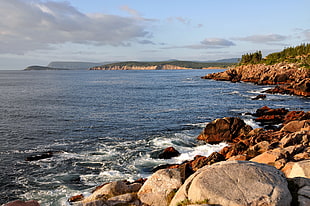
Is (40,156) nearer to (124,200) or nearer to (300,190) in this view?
(124,200)

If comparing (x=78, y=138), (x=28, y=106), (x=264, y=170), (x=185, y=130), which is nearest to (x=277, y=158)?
(x=264, y=170)

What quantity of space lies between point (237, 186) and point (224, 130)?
2594 cm

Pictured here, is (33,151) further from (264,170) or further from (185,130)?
(264,170)

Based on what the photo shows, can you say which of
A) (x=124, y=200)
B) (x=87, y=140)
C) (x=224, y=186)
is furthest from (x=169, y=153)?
→ (x=224, y=186)

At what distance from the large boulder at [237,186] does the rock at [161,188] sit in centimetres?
183

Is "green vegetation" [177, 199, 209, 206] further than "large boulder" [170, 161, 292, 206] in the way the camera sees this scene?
Yes

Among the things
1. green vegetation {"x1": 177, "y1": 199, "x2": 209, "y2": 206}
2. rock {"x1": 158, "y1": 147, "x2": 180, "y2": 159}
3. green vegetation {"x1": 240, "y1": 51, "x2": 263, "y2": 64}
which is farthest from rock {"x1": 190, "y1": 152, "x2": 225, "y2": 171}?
green vegetation {"x1": 240, "y1": 51, "x2": 263, "y2": 64}

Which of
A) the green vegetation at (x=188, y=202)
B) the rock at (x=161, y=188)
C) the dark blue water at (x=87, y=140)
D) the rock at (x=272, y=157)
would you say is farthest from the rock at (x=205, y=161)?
the green vegetation at (x=188, y=202)

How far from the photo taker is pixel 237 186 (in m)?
10.8

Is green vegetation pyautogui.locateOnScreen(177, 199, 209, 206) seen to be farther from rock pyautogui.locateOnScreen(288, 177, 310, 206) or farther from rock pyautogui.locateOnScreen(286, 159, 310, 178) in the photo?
rock pyautogui.locateOnScreen(286, 159, 310, 178)

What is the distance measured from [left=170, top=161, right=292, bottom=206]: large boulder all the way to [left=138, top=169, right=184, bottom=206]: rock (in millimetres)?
1831

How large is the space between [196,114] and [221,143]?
62.6 ft

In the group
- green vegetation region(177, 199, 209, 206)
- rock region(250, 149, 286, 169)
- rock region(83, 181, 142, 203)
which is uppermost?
green vegetation region(177, 199, 209, 206)

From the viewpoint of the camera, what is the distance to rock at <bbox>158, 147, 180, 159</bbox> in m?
29.9
